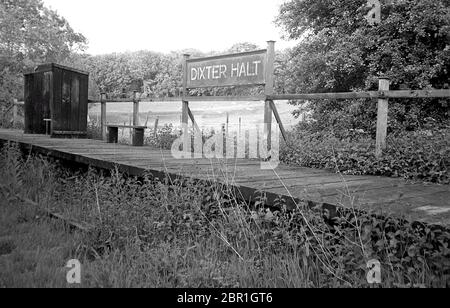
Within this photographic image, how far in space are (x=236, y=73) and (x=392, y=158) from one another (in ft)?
10.1

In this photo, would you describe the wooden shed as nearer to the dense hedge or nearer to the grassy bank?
the grassy bank

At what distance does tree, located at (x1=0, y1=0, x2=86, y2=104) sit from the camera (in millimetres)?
18312

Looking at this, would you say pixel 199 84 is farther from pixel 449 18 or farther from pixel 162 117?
pixel 162 117

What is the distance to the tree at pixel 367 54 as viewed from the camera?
944 centimetres

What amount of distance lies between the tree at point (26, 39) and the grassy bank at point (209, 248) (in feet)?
53.1

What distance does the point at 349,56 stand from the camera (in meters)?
10.5

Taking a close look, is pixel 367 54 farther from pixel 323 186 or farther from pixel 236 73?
pixel 323 186

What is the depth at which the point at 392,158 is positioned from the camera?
4891 mm

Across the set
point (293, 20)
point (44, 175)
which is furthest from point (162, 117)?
point (44, 175)

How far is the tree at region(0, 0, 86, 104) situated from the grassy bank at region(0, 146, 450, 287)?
16.2 m

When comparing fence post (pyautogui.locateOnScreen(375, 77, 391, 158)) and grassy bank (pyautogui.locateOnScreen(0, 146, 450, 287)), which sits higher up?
fence post (pyautogui.locateOnScreen(375, 77, 391, 158))

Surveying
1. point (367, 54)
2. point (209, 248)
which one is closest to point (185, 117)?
point (209, 248)

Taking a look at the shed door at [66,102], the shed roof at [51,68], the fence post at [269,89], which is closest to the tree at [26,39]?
the shed roof at [51,68]

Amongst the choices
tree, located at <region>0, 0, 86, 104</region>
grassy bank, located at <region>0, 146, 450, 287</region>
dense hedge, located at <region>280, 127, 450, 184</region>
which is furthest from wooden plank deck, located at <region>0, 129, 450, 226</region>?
tree, located at <region>0, 0, 86, 104</region>
